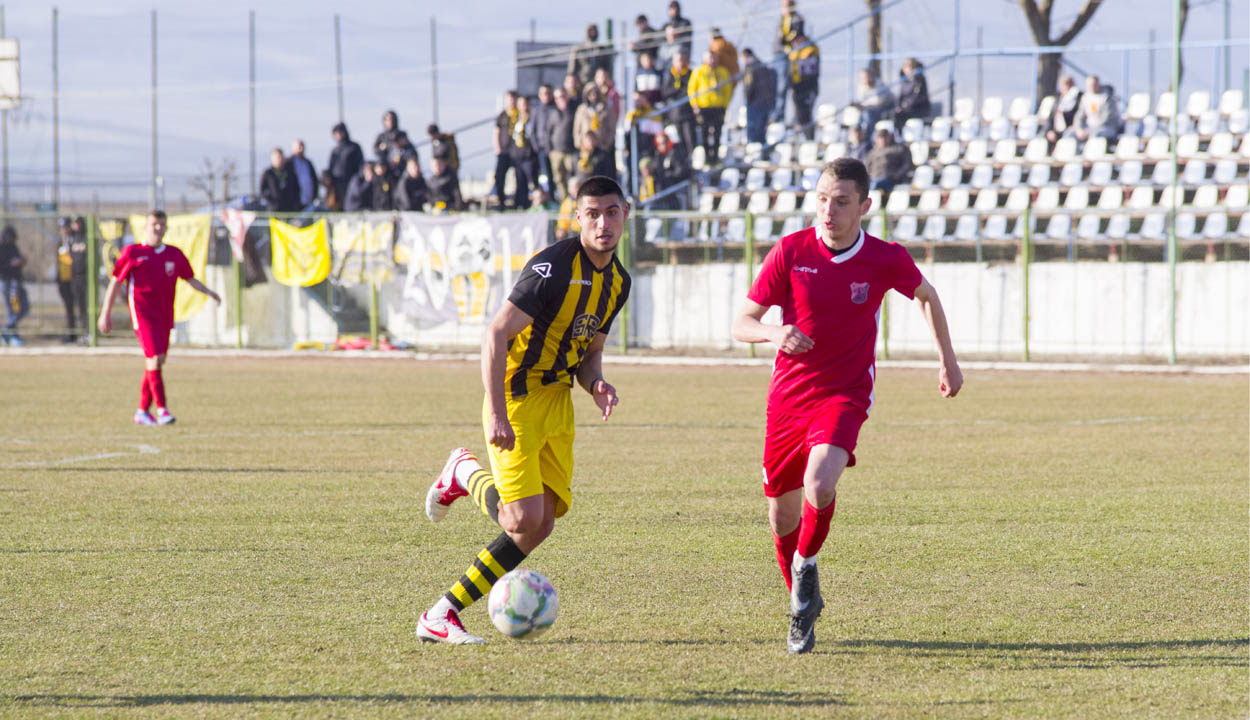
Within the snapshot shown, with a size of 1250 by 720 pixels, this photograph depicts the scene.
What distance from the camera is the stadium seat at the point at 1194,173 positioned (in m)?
23.3

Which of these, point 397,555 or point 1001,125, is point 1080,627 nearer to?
point 397,555

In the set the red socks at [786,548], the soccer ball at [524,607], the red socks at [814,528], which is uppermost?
the red socks at [814,528]

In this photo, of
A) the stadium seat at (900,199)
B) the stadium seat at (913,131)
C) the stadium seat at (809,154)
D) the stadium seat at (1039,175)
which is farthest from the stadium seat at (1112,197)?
the stadium seat at (809,154)

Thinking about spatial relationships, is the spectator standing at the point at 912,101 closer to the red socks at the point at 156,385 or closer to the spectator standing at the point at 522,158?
the spectator standing at the point at 522,158

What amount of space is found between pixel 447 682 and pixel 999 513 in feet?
14.5

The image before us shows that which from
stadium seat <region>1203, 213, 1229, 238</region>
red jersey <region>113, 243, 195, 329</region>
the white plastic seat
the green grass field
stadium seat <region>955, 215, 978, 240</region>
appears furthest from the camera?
the white plastic seat

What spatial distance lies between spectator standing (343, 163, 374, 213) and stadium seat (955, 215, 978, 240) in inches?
419

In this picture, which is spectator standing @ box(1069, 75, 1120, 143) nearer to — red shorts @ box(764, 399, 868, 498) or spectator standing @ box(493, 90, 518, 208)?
spectator standing @ box(493, 90, 518, 208)

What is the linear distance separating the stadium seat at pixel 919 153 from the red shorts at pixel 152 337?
53.6ft

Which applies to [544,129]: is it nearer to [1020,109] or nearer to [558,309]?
[1020,109]

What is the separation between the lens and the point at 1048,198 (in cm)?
2395

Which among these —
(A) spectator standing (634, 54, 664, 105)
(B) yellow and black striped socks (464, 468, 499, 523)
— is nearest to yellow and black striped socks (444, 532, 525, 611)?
(B) yellow and black striped socks (464, 468, 499, 523)

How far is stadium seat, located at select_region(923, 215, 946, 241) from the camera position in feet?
73.4

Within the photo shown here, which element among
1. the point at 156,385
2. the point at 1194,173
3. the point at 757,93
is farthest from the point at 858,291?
the point at 757,93
